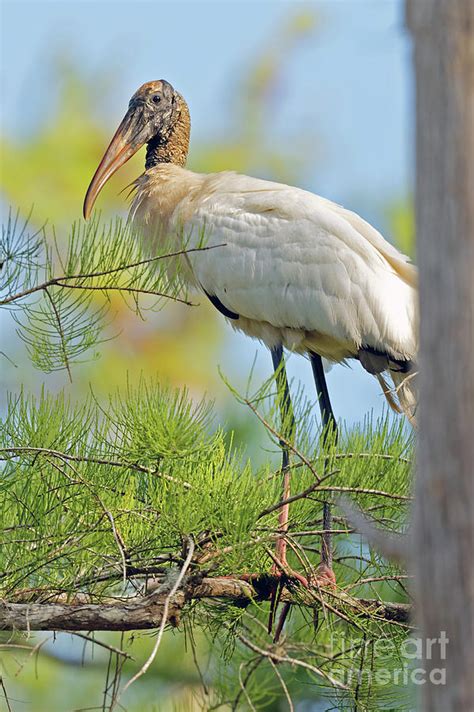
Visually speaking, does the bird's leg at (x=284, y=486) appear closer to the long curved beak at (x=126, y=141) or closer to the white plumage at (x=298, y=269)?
the white plumage at (x=298, y=269)

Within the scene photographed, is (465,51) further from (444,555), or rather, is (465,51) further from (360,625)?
(360,625)

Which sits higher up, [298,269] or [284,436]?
[298,269]

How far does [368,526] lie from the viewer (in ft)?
3.77

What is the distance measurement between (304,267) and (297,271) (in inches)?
0.8

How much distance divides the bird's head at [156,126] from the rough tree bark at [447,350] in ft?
7.79

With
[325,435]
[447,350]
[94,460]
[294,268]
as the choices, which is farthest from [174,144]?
[447,350]

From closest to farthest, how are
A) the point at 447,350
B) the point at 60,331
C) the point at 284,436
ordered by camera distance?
1. the point at 447,350
2. the point at 284,436
3. the point at 60,331

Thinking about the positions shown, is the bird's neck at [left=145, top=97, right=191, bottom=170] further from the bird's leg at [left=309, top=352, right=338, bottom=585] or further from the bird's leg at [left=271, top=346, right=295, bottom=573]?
the bird's leg at [left=271, top=346, right=295, bottom=573]

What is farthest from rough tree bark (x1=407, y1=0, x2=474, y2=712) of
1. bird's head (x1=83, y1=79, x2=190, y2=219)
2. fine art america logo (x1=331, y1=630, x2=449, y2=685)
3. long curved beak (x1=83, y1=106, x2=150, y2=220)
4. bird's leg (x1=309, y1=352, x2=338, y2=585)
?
bird's head (x1=83, y1=79, x2=190, y2=219)

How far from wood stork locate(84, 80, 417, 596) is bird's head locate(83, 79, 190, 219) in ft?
0.89

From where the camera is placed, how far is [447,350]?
3.21 ft

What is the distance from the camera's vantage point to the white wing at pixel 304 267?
2.81m

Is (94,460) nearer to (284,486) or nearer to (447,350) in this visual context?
(284,486)

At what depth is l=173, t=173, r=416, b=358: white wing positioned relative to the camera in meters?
2.81
